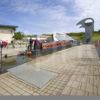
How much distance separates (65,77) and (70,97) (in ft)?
6.60

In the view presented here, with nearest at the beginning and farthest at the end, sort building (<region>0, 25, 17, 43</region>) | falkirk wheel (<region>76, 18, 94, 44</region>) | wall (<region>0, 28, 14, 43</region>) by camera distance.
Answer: wall (<region>0, 28, 14, 43</region>) → building (<region>0, 25, 17, 43</region>) → falkirk wheel (<region>76, 18, 94, 44</region>)

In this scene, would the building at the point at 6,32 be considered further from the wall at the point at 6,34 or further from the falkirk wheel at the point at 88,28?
the falkirk wheel at the point at 88,28

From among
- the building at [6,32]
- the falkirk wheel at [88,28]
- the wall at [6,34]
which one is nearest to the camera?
the wall at [6,34]

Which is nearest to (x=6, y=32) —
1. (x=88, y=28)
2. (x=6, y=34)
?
(x=6, y=34)

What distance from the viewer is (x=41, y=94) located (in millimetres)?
4312

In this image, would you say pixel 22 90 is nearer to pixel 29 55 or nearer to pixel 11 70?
pixel 11 70

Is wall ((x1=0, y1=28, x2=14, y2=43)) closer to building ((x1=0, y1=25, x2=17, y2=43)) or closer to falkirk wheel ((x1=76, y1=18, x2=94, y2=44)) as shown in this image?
building ((x1=0, y1=25, x2=17, y2=43))

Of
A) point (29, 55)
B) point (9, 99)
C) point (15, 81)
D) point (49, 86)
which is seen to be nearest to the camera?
point (9, 99)

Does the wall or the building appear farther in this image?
the building

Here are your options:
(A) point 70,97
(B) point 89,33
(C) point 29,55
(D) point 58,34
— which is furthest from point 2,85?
(B) point 89,33

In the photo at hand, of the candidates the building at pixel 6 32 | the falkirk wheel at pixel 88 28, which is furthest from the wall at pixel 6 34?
the falkirk wheel at pixel 88 28

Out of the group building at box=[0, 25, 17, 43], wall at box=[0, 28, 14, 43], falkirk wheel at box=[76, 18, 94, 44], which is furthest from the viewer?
falkirk wheel at box=[76, 18, 94, 44]

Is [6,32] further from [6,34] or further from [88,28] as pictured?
[88,28]

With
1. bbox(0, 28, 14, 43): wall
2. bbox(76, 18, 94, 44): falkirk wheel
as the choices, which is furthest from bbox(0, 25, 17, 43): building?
bbox(76, 18, 94, 44): falkirk wheel
